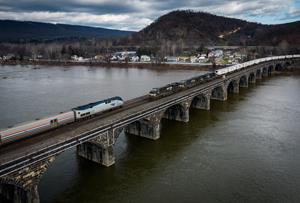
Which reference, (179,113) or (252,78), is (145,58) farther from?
(179,113)

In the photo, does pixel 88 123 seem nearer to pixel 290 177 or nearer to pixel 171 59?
pixel 290 177

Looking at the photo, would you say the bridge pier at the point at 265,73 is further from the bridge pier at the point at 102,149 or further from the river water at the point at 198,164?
the bridge pier at the point at 102,149

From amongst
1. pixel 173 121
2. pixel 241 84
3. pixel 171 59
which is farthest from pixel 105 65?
pixel 173 121

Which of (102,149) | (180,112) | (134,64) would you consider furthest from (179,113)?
(134,64)

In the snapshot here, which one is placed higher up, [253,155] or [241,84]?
[241,84]

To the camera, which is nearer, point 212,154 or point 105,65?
point 212,154

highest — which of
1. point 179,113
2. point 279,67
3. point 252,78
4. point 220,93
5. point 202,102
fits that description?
point 279,67

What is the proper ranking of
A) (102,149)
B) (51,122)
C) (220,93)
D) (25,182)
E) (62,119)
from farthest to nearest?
(220,93) < (62,119) < (102,149) < (51,122) < (25,182)
